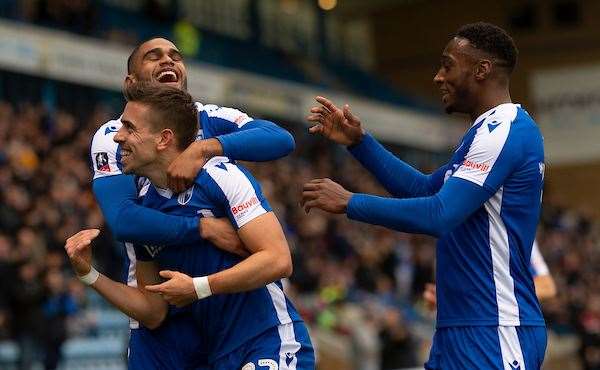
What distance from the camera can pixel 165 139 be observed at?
17.2ft

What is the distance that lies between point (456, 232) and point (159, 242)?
4.12 feet

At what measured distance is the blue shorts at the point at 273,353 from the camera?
5230 millimetres

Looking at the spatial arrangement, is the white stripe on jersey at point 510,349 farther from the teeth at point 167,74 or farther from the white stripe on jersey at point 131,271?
the teeth at point 167,74

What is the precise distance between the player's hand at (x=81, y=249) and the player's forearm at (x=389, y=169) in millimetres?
1382

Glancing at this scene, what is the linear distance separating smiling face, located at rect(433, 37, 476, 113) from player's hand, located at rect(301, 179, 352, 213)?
63 cm

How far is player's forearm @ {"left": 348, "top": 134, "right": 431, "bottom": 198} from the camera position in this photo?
596 cm

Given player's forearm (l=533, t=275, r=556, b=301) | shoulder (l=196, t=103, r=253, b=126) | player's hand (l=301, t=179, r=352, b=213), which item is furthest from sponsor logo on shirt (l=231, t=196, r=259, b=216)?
player's forearm (l=533, t=275, r=556, b=301)

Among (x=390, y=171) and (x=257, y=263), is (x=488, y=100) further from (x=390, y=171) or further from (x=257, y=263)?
(x=257, y=263)

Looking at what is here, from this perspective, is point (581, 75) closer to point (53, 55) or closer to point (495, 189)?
point (53, 55)

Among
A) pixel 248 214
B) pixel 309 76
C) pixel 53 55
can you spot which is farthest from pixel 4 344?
pixel 309 76

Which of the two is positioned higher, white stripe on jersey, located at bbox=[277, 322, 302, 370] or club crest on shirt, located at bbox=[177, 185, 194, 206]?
club crest on shirt, located at bbox=[177, 185, 194, 206]

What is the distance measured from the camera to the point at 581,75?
37.1 metres

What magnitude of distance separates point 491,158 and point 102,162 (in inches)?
70.2

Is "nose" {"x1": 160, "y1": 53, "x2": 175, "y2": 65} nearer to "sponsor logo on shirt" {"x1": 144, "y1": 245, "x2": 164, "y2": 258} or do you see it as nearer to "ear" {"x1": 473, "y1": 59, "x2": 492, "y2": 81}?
"sponsor logo on shirt" {"x1": 144, "y1": 245, "x2": 164, "y2": 258}
